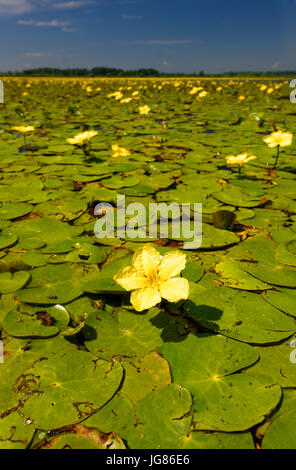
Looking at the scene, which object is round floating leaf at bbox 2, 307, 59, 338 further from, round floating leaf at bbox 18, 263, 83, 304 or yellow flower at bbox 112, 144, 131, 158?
yellow flower at bbox 112, 144, 131, 158

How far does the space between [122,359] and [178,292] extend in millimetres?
254

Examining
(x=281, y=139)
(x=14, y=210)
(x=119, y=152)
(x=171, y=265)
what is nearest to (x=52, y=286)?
(x=171, y=265)

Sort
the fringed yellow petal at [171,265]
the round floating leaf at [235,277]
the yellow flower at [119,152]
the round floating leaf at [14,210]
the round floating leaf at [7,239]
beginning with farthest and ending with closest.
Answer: the yellow flower at [119,152] < the round floating leaf at [14,210] < the round floating leaf at [7,239] < the round floating leaf at [235,277] < the fringed yellow petal at [171,265]

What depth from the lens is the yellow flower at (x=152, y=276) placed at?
84cm

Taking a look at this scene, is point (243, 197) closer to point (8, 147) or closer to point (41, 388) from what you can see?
point (41, 388)

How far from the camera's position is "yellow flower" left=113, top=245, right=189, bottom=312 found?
84 centimetres

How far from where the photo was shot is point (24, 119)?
470 centimetres

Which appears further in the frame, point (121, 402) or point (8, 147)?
point (8, 147)

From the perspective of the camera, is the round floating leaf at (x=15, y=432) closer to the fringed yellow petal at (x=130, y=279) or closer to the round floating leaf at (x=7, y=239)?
the fringed yellow petal at (x=130, y=279)

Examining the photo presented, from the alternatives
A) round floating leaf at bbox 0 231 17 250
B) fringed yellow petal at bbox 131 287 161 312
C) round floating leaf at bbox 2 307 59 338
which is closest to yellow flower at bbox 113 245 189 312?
fringed yellow petal at bbox 131 287 161 312

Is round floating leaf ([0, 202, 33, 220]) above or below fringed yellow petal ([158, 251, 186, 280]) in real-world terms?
below

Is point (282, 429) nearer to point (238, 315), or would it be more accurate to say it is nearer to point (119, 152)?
point (238, 315)

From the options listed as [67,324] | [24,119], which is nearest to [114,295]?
[67,324]

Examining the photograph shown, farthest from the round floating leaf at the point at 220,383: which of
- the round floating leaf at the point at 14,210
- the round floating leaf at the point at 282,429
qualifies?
the round floating leaf at the point at 14,210
